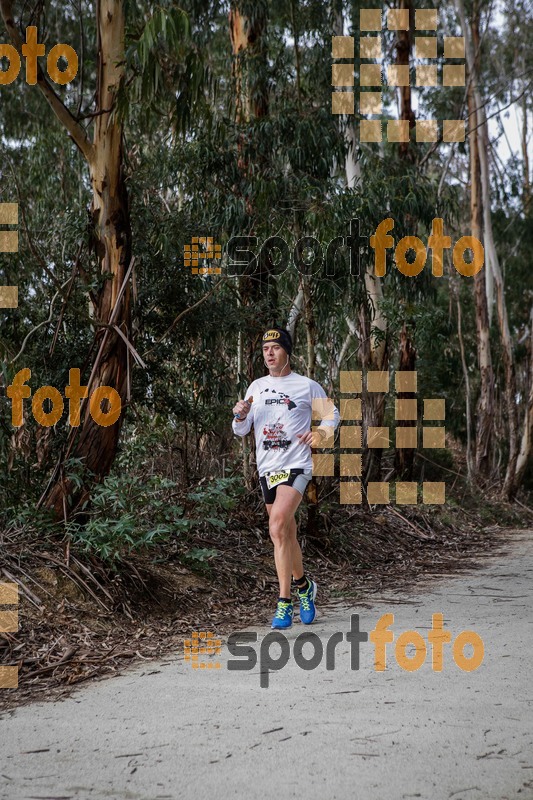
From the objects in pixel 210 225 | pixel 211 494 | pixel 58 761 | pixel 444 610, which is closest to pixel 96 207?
pixel 210 225

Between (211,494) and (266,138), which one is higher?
(266,138)

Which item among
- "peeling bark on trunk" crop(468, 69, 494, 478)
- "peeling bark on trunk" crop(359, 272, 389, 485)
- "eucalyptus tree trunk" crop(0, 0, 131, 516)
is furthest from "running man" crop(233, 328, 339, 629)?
"peeling bark on trunk" crop(468, 69, 494, 478)

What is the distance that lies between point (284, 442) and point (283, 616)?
113 cm

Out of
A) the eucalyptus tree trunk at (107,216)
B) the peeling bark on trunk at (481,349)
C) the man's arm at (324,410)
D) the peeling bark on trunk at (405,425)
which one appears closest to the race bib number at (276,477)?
the man's arm at (324,410)

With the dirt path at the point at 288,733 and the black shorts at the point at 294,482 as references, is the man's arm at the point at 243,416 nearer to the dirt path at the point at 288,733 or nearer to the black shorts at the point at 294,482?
the black shorts at the point at 294,482

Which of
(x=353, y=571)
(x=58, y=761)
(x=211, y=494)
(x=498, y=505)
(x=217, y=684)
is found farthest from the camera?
(x=498, y=505)

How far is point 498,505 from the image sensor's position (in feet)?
57.0

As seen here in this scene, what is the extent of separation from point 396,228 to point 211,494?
12.6 feet

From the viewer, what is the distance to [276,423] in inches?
248

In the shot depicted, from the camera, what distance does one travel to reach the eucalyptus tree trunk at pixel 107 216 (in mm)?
7348

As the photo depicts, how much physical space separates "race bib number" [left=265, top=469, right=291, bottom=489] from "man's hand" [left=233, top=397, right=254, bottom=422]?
0.42 meters

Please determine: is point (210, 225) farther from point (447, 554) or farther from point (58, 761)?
point (58, 761)

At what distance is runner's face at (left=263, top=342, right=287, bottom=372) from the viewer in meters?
6.40

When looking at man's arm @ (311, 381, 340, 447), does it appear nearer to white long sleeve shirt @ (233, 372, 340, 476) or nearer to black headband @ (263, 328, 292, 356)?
white long sleeve shirt @ (233, 372, 340, 476)
